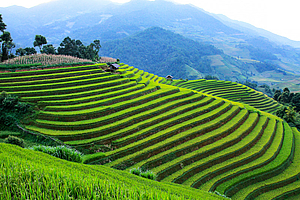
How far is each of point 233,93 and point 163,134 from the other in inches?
1720

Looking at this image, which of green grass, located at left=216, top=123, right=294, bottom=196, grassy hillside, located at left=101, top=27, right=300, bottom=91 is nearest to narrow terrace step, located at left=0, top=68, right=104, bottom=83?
green grass, located at left=216, top=123, right=294, bottom=196

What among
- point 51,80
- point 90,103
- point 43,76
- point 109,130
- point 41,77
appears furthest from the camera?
point 43,76

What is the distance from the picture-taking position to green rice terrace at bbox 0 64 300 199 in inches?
631

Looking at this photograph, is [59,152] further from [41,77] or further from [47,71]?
[47,71]

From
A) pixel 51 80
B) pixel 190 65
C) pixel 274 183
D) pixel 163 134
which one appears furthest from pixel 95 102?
pixel 190 65

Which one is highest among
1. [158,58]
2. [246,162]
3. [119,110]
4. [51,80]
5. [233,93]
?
[51,80]

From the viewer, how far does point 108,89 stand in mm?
26312

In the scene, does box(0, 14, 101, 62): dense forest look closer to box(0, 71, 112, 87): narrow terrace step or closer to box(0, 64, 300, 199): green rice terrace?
box(0, 64, 300, 199): green rice terrace

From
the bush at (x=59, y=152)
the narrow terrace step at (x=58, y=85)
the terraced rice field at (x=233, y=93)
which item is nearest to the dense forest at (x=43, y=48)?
the narrow terrace step at (x=58, y=85)

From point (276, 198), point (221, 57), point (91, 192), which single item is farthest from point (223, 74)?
point (91, 192)

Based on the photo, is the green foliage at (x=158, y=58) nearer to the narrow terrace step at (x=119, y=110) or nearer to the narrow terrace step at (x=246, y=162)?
the narrow terrace step at (x=119, y=110)

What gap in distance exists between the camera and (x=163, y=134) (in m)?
19.6

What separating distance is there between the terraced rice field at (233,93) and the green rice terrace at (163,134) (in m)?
24.1

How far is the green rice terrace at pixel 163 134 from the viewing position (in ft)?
52.6
